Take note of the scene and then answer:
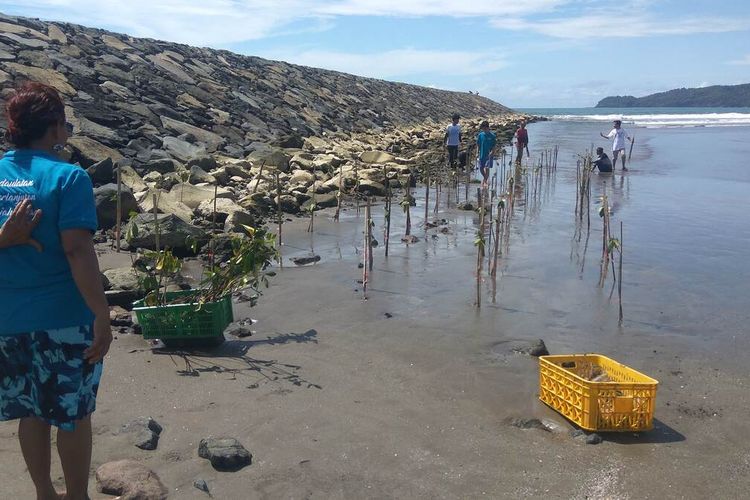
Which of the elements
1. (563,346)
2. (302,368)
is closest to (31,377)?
(302,368)

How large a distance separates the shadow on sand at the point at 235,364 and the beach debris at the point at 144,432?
0.90 metres

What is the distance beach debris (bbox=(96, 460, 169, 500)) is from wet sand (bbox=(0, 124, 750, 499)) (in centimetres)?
13

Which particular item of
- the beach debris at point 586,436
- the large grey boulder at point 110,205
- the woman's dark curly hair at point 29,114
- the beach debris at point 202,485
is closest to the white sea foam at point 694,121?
the large grey boulder at point 110,205

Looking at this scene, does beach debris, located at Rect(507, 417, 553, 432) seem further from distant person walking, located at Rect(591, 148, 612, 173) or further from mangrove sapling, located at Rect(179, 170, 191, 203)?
distant person walking, located at Rect(591, 148, 612, 173)

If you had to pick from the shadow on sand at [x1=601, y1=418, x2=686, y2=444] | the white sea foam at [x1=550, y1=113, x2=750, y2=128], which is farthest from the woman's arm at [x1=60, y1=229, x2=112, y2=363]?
the white sea foam at [x1=550, y1=113, x2=750, y2=128]

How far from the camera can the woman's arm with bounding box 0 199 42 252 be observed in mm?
2865

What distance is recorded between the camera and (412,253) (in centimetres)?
1017

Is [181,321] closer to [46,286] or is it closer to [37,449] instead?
[37,449]

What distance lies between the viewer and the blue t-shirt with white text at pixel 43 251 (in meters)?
2.93


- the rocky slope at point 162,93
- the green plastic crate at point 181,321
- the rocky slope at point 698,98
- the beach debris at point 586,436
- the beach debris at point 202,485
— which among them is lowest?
the beach debris at point 586,436

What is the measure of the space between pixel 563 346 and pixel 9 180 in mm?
4927

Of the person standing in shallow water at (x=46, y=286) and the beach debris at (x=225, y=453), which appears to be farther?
the beach debris at (x=225, y=453)

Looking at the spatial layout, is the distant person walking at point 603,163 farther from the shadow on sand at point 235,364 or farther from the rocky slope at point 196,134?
the shadow on sand at point 235,364

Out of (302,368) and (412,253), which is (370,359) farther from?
(412,253)
